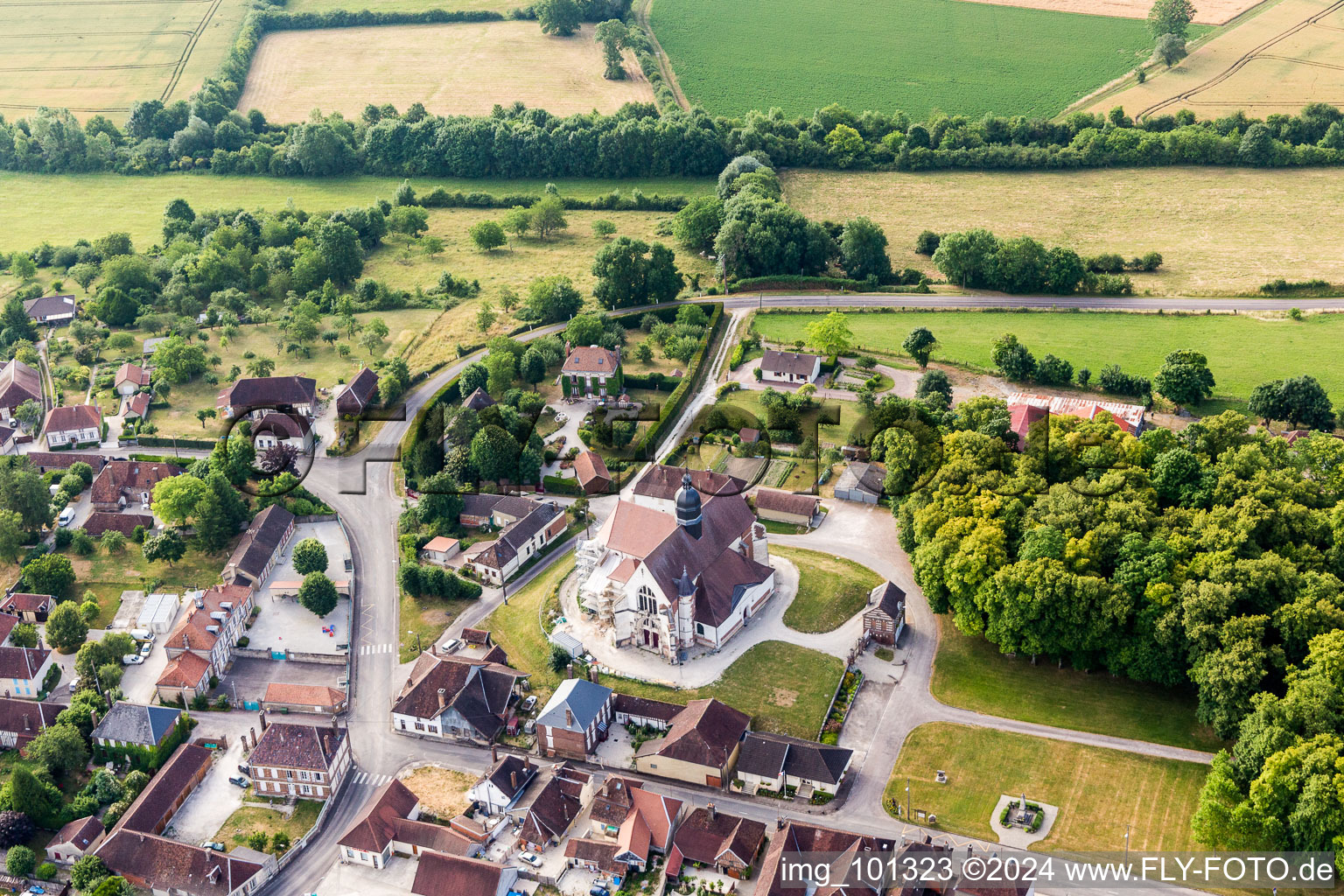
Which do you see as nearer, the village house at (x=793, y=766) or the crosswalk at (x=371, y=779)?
the village house at (x=793, y=766)

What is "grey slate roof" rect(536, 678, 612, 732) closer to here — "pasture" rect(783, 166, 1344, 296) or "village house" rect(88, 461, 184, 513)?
"village house" rect(88, 461, 184, 513)

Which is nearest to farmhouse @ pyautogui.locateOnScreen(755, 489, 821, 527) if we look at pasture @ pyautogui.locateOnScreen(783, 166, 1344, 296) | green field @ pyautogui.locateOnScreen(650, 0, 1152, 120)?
pasture @ pyautogui.locateOnScreen(783, 166, 1344, 296)

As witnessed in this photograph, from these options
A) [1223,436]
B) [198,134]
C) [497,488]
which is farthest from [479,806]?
[198,134]

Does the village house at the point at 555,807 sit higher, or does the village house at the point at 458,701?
the village house at the point at 458,701

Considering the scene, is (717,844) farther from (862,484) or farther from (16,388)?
(16,388)

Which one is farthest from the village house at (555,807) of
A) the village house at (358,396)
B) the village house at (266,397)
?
the village house at (266,397)

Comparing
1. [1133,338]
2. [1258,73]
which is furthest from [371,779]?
[1258,73]

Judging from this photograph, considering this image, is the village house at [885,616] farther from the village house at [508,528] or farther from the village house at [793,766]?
the village house at [508,528]
